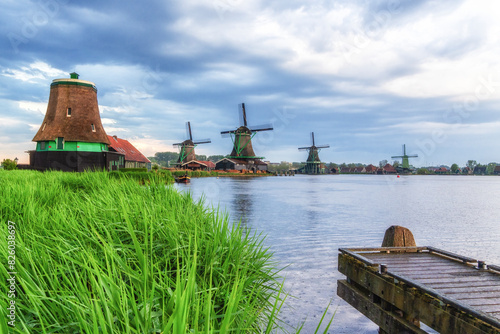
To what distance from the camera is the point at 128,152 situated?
5369cm

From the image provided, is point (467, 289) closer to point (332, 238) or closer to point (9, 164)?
point (332, 238)

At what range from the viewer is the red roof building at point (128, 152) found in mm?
48906

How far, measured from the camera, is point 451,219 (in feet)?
70.7

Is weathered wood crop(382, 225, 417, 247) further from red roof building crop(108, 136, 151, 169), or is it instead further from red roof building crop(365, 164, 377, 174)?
red roof building crop(365, 164, 377, 174)

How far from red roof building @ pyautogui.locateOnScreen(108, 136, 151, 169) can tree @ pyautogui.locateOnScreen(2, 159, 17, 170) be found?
38.1ft

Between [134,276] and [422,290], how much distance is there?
11.6ft

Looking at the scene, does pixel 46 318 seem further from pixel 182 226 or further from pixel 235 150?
pixel 235 150

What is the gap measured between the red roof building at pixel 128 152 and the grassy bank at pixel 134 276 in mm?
44204

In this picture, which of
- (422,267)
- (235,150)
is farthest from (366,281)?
(235,150)

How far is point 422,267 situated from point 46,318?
211 inches

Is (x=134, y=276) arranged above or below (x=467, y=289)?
above

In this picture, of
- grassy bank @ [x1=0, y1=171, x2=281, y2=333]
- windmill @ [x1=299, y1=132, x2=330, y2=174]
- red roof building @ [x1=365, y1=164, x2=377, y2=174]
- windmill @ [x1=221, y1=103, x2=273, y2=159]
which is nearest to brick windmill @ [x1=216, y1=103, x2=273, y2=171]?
windmill @ [x1=221, y1=103, x2=273, y2=159]

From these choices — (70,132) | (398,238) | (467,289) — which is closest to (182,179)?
(70,132)

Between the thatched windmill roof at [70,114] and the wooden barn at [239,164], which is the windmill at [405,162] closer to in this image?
the wooden barn at [239,164]
